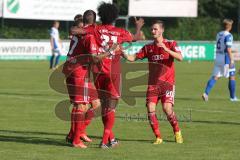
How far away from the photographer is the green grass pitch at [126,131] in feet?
37.2

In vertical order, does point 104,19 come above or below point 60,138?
above

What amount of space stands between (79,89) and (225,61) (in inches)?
381

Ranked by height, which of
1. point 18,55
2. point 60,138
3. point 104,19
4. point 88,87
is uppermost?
point 104,19

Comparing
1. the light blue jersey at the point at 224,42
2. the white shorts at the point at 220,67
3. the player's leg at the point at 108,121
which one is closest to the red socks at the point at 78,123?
the player's leg at the point at 108,121

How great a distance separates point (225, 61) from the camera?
21.3 meters

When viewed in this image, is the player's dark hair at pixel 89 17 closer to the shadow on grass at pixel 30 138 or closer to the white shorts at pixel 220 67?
the shadow on grass at pixel 30 138

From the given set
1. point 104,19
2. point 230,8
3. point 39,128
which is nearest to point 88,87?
point 104,19

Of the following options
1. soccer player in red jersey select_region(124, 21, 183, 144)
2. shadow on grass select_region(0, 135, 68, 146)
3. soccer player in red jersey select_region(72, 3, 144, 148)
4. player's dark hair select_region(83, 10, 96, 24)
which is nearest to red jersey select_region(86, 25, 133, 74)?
soccer player in red jersey select_region(72, 3, 144, 148)

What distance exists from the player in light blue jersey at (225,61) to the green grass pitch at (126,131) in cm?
39

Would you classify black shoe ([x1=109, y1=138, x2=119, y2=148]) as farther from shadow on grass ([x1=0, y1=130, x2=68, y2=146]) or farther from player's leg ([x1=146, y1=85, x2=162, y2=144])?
shadow on grass ([x1=0, y1=130, x2=68, y2=146])

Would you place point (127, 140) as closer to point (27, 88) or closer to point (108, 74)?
point (108, 74)

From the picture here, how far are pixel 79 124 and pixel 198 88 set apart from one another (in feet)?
46.0

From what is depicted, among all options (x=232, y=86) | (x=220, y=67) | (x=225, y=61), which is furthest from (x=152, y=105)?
(x=220, y=67)

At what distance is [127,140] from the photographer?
13.0 meters
